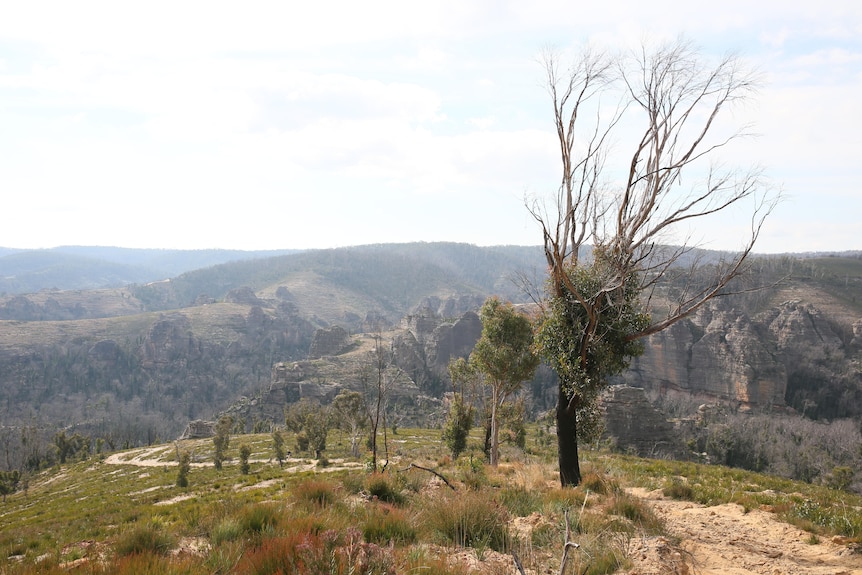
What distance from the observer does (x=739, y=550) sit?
645 centimetres

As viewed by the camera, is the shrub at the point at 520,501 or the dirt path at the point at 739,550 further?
the shrub at the point at 520,501

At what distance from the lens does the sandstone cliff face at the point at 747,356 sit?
3868 inches

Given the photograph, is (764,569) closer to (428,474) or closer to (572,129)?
(428,474)

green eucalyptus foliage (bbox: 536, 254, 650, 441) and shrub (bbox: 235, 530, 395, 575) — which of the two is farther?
green eucalyptus foliage (bbox: 536, 254, 650, 441)

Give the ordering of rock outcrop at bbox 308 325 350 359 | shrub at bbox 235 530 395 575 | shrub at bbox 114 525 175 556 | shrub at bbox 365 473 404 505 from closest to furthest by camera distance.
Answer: shrub at bbox 235 530 395 575, shrub at bbox 114 525 175 556, shrub at bbox 365 473 404 505, rock outcrop at bbox 308 325 350 359

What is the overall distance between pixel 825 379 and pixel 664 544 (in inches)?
4906

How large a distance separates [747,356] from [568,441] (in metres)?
111

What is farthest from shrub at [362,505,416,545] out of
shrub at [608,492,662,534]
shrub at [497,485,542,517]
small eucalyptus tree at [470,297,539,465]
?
small eucalyptus tree at [470,297,539,465]

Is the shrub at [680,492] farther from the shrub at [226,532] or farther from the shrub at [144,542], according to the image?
the shrub at [144,542]

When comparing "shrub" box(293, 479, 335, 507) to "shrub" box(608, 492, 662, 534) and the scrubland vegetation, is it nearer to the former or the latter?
the scrubland vegetation

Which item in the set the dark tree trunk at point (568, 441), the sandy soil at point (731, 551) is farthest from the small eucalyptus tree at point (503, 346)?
the sandy soil at point (731, 551)

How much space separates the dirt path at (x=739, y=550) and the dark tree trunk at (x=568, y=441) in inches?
99.0

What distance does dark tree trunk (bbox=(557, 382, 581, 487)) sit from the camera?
11.1 metres

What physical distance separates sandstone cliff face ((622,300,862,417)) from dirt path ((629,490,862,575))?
108813mm
